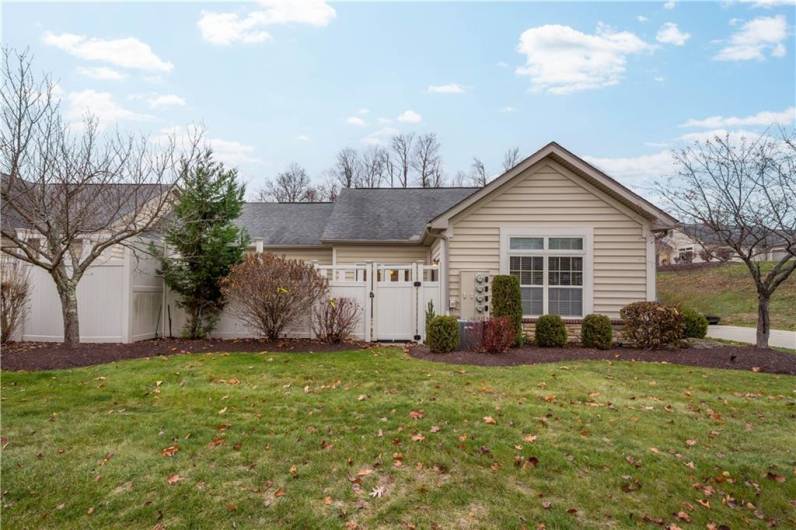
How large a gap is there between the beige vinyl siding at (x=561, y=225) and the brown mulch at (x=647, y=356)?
1.71m

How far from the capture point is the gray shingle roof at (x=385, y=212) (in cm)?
1519

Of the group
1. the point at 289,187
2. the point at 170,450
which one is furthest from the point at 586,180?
the point at 289,187

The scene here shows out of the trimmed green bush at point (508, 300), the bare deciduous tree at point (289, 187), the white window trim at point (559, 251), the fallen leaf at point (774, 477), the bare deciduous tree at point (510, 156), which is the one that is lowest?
the fallen leaf at point (774, 477)

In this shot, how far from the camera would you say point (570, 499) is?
3.34 metres

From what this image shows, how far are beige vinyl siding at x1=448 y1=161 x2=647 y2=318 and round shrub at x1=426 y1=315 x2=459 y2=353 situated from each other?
1.67 m

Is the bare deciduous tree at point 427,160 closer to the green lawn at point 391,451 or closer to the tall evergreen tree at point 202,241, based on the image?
the tall evergreen tree at point 202,241

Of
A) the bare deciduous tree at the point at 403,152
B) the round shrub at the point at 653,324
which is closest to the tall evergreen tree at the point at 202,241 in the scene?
the round shrub at the point at 653,324

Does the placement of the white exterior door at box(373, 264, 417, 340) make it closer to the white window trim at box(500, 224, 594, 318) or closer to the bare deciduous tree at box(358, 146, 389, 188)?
the white window trim at box(500, 224, 594, 318)

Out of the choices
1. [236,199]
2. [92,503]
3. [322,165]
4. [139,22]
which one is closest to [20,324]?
[236,199]

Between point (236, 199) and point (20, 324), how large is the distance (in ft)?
17.0

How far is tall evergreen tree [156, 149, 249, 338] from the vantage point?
9.74m

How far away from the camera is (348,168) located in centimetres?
4694

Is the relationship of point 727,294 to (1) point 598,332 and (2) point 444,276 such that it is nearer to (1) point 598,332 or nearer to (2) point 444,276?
(1) point 598,332

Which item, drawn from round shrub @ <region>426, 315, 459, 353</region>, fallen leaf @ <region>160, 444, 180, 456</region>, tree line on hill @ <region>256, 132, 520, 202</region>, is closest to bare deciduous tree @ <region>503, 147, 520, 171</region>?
tree line on hill @ <region>256, 132, 520, 202</region>
